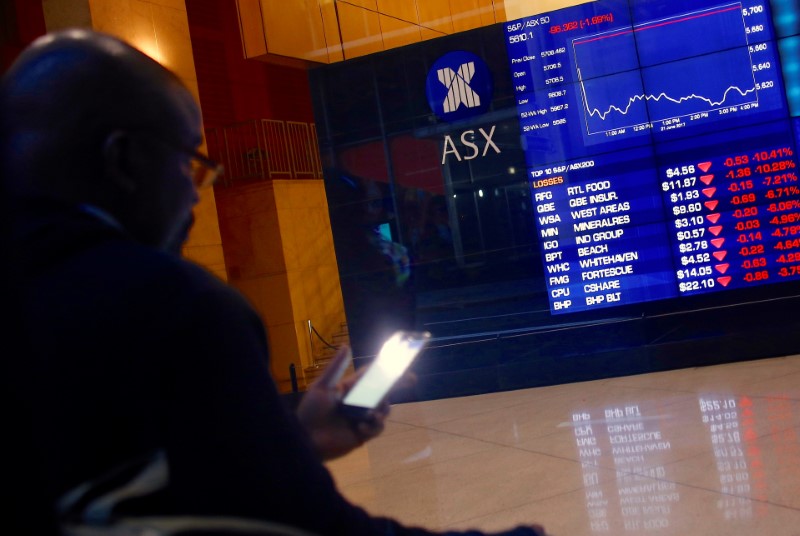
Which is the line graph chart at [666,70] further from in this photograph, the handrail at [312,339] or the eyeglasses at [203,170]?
the handrail at [312,339]

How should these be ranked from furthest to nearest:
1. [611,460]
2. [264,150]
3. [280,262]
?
[264,150]
[280,262]
[611,460]

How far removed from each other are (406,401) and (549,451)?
128 inches

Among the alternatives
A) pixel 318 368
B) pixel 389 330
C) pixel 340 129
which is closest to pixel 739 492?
pixel 389 330

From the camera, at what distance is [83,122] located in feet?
3.23

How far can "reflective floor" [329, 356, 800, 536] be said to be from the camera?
369cm

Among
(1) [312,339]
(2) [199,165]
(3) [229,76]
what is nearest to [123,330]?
(2) [199,165]

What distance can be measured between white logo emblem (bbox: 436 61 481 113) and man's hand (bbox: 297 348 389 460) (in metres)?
6.57

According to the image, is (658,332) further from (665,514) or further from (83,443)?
(83,443)

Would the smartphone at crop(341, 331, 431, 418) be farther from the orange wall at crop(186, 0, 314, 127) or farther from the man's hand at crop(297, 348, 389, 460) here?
the orange wall at crop(186, 0, 314, 127)

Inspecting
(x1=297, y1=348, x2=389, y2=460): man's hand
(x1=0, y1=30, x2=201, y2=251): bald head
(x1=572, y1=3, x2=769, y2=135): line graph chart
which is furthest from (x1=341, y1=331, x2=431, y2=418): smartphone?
(x1=572, y1=3, x2=769, y2=135): line graph chart

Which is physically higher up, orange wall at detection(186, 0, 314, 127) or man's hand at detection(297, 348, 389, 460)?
orange wall at detection(186, 0, 314, 127)

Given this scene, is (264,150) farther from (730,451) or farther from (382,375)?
(382,375)

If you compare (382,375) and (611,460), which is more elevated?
(382,375)

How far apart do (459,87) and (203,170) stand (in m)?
6.70
